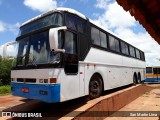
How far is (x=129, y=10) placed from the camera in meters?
2.99

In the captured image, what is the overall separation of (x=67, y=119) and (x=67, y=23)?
314cm

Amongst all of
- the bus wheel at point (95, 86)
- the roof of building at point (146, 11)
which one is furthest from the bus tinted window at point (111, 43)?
the roof of building at point (146, 11)

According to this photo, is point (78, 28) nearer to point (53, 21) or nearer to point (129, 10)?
point (53, 21)

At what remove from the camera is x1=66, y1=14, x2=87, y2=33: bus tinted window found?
24.1ft

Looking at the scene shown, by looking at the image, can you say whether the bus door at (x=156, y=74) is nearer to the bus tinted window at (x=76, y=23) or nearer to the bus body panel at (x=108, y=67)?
the bus body panel at (x=108, y=67)

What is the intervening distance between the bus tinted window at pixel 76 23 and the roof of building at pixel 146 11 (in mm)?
4042

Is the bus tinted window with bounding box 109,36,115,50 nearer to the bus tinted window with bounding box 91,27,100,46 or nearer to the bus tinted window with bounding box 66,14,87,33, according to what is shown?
the bus tinted window with bounding box 91,27,100,46

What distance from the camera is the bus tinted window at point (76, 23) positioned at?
736 centimetres

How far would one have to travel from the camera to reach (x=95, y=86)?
29.1ft

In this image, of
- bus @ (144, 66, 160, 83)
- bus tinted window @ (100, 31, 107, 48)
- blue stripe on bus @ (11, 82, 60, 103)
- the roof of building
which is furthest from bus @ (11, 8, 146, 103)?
bus @ (144, 66, 160, 83)

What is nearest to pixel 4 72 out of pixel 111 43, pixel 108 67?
pixel 111 43

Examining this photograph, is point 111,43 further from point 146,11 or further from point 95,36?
point 146,11

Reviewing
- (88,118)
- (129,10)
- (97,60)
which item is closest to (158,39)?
(129,10)

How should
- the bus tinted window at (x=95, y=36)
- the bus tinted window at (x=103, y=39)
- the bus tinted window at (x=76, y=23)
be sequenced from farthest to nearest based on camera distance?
the bus tinted window at (x=103, y=39), the bus tinted window at (x=95, y=36), the bus tinted window at (x=76, y=23)
